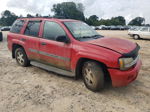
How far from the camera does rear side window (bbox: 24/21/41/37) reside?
513cm

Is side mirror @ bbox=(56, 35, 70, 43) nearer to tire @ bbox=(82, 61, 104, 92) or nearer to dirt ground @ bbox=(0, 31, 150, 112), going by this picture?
tire @ bbox=(82, 61, 104, 92)

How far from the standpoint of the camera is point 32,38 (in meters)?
5.19

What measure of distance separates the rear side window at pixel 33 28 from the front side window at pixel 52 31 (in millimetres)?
385

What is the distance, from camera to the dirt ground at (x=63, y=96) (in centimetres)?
328

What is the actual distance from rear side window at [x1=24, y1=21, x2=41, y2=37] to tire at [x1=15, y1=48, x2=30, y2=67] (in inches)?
29.0

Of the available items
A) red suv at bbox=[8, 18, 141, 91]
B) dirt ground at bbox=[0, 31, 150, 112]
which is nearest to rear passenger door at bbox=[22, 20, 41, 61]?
red suv at bbox=[8, 18, 141, 91]

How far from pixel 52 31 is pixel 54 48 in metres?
0.55

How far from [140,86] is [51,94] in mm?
2349

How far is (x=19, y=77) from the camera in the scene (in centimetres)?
498

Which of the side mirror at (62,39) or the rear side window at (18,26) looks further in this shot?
the rear side window at (18,26)

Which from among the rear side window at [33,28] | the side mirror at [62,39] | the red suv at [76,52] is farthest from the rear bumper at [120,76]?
the rear side window at [33,28]

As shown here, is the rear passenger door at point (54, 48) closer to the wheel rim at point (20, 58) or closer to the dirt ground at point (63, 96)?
the dirt ground at point (63, 96)

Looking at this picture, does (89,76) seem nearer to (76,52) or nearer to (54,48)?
(76,52)

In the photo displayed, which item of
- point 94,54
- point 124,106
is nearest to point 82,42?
point 94,54
